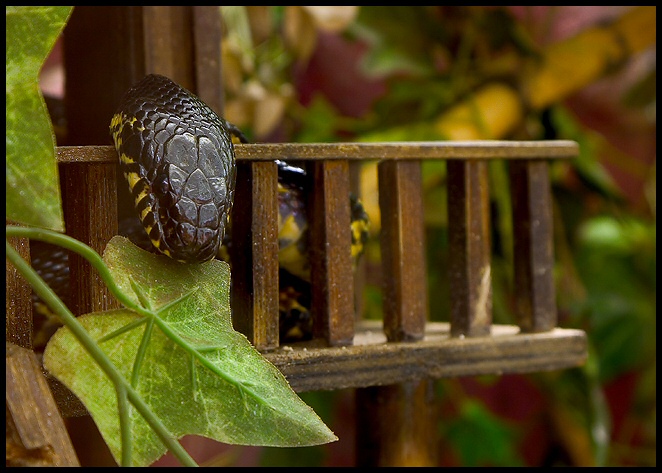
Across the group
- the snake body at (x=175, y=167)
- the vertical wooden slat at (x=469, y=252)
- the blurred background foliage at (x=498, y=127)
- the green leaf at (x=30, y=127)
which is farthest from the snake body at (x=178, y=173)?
the blurred background foliage at (x=498, y=127)

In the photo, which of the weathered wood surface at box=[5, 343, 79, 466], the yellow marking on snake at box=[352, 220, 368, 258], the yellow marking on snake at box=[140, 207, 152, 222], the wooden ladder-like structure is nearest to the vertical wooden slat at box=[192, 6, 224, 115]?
the wooden ladder-like structure

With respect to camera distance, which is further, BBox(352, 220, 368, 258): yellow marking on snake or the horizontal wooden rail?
BBox(352, 220, 368, 258): yellow marking on snake

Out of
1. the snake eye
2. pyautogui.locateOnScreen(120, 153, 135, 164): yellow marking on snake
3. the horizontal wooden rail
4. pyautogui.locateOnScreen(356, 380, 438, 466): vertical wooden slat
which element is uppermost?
the horizontal wooden rail

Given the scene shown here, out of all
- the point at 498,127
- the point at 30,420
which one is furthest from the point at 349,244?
the point at 498,127

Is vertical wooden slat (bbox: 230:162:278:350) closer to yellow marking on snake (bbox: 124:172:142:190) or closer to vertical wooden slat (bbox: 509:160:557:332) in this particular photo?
yellow marking on snake (bbox: 124:172:142:190)

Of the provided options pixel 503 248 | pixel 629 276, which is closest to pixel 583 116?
pixel 629 276

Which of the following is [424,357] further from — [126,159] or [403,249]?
[126,159]
